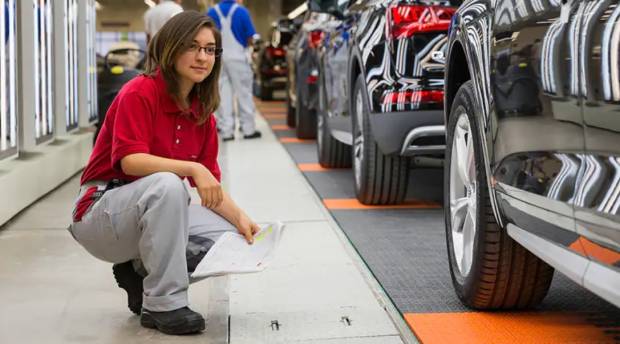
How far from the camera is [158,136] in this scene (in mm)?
3742

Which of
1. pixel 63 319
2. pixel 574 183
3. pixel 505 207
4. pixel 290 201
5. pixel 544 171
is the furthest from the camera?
pixel 290 201

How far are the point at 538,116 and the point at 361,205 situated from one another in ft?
12.6

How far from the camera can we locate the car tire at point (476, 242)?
361cm

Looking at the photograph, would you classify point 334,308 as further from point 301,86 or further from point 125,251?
point 301,86

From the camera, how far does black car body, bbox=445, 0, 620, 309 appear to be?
95.8 inches

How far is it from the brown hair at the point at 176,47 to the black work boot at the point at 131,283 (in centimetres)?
64

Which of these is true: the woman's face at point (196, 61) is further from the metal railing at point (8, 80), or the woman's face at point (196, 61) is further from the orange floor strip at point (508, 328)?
the metal railing at point (8, 80)

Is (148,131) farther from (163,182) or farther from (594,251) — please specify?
(594,251)

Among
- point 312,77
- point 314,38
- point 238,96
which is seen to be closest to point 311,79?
point 312,77

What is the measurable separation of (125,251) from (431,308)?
3.99ft

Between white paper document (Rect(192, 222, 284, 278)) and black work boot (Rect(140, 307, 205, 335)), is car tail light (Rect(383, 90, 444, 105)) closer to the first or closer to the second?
white paper document (Rect(192, 222, 284, 278))

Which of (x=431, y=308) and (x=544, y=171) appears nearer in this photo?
(x=544, y=171)

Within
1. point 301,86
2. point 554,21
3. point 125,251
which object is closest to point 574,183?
point 554,21

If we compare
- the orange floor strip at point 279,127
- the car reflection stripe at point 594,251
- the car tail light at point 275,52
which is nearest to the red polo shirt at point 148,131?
the car reflection stripe at point 594,251
